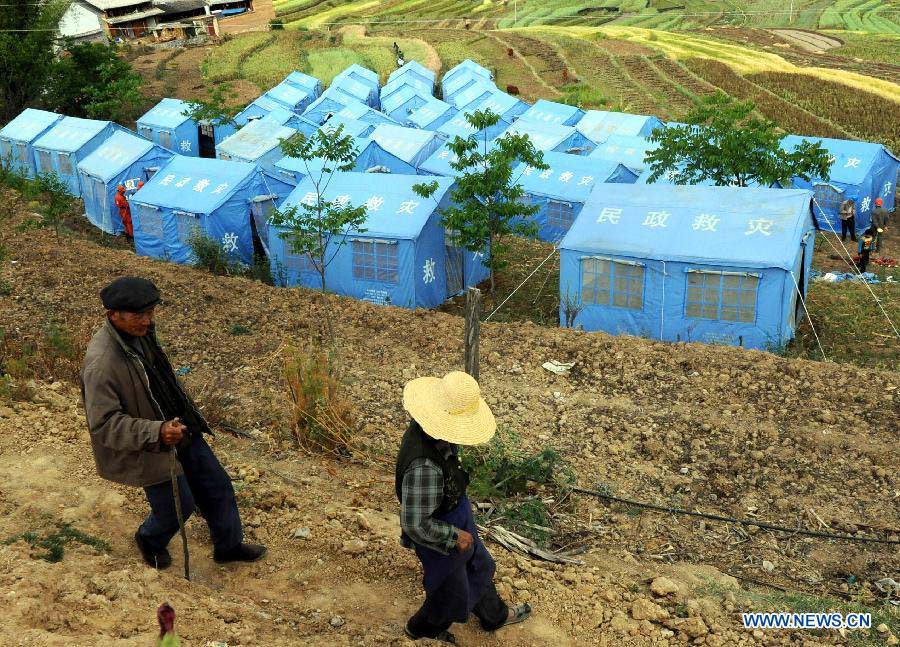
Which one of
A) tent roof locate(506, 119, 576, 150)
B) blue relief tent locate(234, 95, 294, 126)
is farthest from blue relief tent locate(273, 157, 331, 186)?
blue relief tent locate(234, 95, 294, 126)

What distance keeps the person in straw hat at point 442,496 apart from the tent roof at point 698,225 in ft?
25.5

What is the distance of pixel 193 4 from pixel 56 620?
56625 millimetres

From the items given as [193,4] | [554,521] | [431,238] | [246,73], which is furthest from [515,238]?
[193,4]

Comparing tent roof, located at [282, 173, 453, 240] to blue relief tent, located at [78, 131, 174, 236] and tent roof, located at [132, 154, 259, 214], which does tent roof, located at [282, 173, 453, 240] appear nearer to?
tent roof, located at [132, 154, 259, 214]

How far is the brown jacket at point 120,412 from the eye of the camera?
3771mm

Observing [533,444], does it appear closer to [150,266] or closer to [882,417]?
Answer: [882,417]

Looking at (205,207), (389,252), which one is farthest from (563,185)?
(205,207)

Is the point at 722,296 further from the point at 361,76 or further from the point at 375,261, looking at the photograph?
the point at 361,76

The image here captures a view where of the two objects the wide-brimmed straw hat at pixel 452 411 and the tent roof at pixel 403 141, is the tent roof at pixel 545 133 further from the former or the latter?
the wide-brimmed straw hat at pixel 452 411

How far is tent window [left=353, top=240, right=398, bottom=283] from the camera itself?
41.8 feet

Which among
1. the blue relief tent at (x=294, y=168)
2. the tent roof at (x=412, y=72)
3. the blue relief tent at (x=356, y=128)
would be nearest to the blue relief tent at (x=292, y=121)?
the blue relief tent at (x=356, y=128)

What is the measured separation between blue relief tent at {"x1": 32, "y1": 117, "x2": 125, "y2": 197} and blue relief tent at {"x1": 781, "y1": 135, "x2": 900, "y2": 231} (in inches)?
577

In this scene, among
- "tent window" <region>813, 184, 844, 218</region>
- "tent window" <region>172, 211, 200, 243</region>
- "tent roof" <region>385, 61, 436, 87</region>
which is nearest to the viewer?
"tent window" <region>172, 211, 200, 243</region>

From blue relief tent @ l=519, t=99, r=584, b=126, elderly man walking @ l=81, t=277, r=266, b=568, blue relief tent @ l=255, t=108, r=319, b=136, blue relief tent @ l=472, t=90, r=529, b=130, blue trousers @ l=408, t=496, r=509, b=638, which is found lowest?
blue relief tent @ l=472, t=90, r=529, b=130
